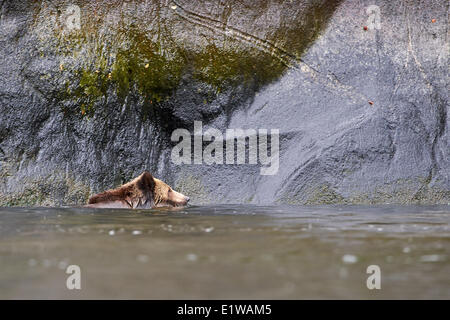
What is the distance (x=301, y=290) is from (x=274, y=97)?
671 cm

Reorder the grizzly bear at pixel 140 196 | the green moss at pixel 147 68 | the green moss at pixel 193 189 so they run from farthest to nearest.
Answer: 1. the green moss at pixel 147 68
2. the green moss at pixel 193 189
3. the grizzly bear at pixel 140 196

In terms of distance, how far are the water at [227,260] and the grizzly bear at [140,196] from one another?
2.50 metres

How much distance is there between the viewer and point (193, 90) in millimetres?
8672

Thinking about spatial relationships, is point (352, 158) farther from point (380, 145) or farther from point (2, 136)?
point (2, 136)

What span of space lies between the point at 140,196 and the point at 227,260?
464cm

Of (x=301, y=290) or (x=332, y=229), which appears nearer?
(x=301, y=290)

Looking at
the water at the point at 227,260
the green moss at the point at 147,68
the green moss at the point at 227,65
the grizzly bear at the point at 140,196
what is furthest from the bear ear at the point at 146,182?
the water at the point at 227,260


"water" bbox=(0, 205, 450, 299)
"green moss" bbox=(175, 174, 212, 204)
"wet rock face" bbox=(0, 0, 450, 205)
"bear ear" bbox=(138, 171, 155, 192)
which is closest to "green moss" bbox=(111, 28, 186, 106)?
"wet rock face" bbox=(0, 0, 450, 205)

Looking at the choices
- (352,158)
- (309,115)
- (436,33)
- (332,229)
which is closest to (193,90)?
(309,115)

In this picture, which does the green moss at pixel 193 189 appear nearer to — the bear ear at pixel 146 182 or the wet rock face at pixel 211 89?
the wet rock face at pixel 211 89

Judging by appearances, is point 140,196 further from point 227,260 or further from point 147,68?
point 227,260

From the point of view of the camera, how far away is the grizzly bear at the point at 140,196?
7.02 meters

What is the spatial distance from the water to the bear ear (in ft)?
8.72

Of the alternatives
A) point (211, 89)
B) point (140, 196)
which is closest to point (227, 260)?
point (140, 196)
